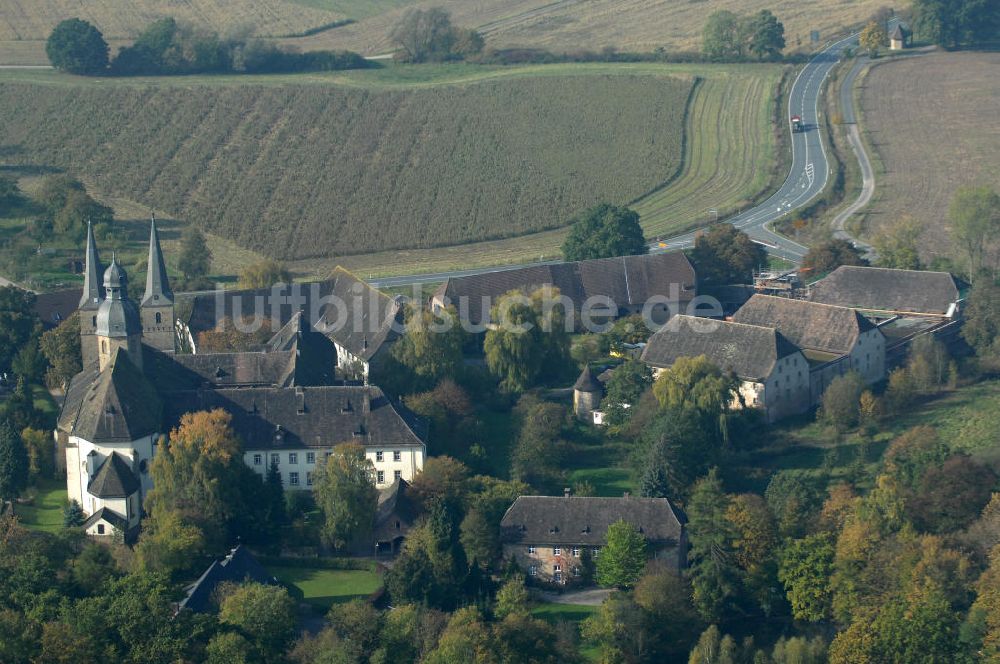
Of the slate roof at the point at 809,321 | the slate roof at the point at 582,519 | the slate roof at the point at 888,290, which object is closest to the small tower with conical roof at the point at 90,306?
the slate roof at the point at 582,519

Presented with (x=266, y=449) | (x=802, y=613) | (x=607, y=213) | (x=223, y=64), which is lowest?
(x=802, y=613)

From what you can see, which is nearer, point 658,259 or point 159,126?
point 658,259

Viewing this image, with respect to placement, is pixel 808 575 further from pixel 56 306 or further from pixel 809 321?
Answer: pixel 56 306

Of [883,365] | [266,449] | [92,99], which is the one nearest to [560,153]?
[92,99]

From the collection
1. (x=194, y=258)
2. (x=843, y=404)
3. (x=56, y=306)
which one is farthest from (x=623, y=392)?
(x=194, y=258)

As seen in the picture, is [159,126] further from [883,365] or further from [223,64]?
[883,365]

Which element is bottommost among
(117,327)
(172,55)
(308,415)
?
(308,415)

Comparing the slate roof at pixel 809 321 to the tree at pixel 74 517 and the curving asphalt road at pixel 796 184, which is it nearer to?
the curving asphalt road at pixel 796 184
